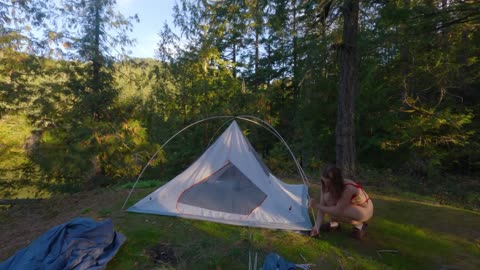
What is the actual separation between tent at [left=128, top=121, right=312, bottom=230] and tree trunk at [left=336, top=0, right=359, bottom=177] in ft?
6.47

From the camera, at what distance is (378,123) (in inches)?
377

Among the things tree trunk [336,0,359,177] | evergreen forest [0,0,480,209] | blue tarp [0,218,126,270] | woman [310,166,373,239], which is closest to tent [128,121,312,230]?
woman [310,166,373,239]

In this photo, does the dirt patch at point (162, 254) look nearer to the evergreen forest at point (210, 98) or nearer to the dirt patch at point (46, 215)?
the dirt patch at point (46, 215)

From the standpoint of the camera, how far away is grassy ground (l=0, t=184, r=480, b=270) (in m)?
3.12

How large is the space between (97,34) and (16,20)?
84.9 inches

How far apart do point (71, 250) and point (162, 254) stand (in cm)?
91

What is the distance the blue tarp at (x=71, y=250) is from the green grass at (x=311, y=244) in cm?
22

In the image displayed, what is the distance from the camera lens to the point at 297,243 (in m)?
3.51

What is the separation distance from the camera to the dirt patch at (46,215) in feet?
13.3

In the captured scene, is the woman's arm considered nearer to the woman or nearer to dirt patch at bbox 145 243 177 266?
the woman

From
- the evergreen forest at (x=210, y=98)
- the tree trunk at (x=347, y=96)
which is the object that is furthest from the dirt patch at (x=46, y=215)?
the tree trunk at (x=347, y=96)

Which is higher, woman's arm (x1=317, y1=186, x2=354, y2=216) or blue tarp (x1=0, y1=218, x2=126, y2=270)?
woman's arm (x1=317, y1=186, x2=354, y2=216)

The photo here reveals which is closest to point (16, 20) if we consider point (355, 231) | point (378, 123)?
point (355, 231)

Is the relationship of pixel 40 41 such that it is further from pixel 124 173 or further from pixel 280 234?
pixel 280 234
